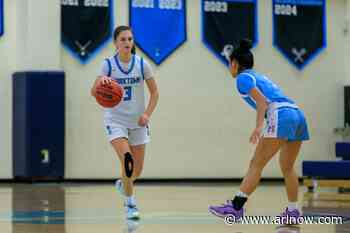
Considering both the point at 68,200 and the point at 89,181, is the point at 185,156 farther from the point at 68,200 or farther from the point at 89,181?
the point at 68,200

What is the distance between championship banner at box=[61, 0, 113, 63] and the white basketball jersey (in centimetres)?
870

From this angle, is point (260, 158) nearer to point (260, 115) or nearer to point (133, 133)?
point (260, 115)

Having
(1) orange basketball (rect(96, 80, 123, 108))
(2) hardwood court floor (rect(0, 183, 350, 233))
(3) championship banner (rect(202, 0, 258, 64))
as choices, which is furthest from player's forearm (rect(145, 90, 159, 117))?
(3) championship banner (rect(202, 0, 258, 64))

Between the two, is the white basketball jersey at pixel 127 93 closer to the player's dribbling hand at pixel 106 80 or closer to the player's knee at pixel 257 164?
the player's dribbling hand at pixel 106 80

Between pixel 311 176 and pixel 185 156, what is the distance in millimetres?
3888

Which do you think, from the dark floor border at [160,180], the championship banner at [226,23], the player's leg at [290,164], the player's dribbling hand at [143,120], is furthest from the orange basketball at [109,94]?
the championship banner at [226,23]

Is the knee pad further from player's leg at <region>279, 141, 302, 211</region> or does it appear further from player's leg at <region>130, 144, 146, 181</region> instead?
player's leg at <region>279, 141, 302, 211</region>

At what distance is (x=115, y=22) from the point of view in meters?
18.8

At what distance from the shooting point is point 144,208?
11344 mm

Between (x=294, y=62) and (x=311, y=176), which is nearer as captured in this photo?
(x=311, y=176)

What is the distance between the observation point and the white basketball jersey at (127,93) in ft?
32.0

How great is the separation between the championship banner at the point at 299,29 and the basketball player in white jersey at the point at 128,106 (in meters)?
10.4

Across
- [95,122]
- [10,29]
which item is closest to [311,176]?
[95,122]

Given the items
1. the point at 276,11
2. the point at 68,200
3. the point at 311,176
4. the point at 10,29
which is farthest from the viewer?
the point at 276,11
